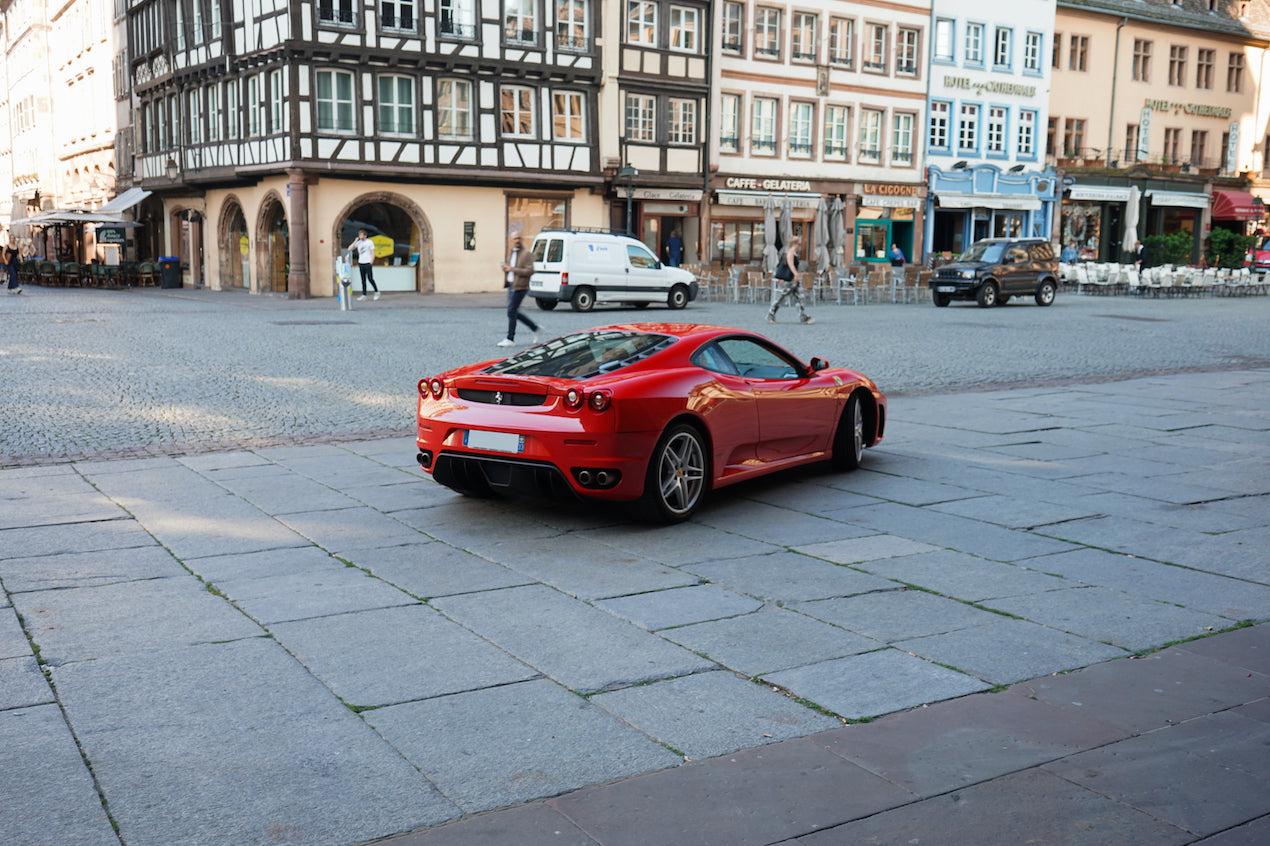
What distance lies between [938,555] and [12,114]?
7588 centimetres

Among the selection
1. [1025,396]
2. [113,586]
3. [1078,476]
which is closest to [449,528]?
[113,586]

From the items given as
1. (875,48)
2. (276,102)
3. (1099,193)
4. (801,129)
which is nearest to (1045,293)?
(801,129)

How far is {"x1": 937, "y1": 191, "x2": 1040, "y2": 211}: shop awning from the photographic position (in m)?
48.8

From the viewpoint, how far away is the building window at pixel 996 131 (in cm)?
5045

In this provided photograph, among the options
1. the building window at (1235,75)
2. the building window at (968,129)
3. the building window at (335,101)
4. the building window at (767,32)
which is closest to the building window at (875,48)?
the building window at (767,32)

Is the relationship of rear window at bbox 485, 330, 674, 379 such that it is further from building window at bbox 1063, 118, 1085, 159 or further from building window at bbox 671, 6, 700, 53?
building window at bbox 1063, 118, 1085, 159

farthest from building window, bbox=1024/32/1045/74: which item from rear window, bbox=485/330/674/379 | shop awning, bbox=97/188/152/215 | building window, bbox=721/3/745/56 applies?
rear window, bbox=485/330/674/379

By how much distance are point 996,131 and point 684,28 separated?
1651 centimetres

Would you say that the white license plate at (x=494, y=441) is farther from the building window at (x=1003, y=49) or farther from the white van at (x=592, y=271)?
the building window at (x=1003, y=49)

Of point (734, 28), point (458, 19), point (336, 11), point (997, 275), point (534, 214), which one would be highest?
point (734, 28)

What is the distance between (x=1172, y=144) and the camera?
5644 centimetres

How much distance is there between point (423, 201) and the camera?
36312 mm

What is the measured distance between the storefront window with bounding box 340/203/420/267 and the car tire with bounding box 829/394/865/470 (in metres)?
29.0

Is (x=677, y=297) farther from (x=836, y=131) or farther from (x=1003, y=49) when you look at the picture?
(x=1003, y=49)
